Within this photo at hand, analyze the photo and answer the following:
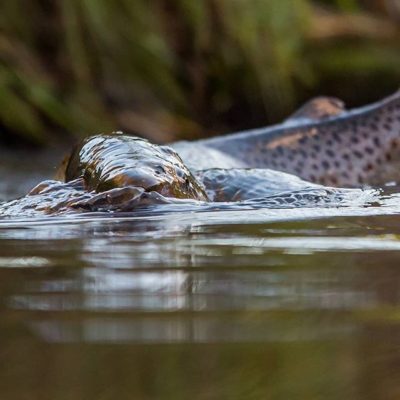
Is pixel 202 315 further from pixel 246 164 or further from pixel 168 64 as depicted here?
pixel 168 64

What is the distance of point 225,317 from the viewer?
1.25 m

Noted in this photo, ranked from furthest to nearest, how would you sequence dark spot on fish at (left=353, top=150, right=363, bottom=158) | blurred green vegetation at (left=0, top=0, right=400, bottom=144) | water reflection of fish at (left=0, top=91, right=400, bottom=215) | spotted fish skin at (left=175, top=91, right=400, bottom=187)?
1. blurred green vegetation at (left=0, top=0, right=400, bottom=144)
2. dark spot on fish at (left=353, top=150, right=363, bottom=158)
3. spotted fish skin at (left=175, top=91, right=400, bottom=187)
4. water reflection of fish at (left=0, top=91, right=400, bottom=215)

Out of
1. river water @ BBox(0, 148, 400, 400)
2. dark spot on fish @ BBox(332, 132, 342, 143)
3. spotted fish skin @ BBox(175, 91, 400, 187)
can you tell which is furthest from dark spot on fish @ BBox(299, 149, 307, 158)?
river water @ BBox(0, 148, 400, 400)

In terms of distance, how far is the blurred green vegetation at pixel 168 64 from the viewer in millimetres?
6297

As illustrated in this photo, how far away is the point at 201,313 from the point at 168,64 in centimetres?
533

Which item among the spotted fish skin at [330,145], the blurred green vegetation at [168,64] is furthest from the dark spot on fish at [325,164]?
the blurred green vegetation at [168,64]

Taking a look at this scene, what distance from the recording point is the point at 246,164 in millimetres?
4660

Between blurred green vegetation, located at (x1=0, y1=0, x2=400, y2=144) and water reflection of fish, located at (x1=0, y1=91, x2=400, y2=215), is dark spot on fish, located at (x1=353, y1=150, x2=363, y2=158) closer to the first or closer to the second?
water reflection of fish, located at (x1=0, y1=91, x2=400, y2=215)

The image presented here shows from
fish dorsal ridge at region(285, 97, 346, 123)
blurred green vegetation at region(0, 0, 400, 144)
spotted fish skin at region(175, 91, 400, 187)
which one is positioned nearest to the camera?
spotted fish skin at region(175, 91, 400, 187)

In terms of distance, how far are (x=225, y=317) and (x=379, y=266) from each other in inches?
17.1

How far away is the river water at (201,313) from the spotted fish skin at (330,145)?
2561 mm

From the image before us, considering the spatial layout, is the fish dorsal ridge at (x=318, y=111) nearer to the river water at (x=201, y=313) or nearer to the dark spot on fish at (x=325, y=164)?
the dark spot on fish at (x=325, y=164)

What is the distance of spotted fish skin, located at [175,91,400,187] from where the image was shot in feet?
15.7

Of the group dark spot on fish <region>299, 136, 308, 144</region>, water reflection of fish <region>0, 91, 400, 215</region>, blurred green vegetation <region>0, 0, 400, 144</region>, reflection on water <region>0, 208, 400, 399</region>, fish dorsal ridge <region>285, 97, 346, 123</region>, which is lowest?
reflection on water <region>0, 208, 400, 399</region>
